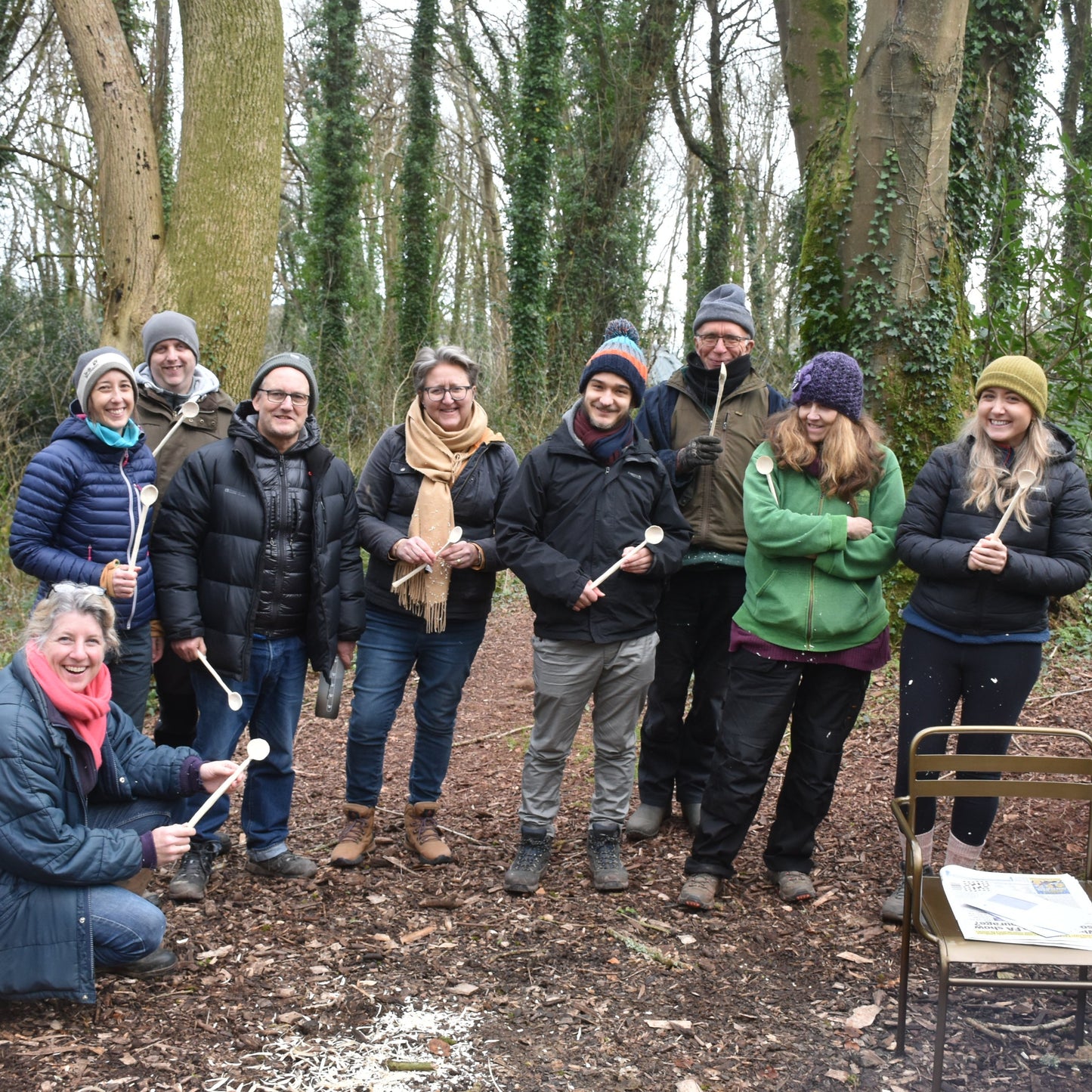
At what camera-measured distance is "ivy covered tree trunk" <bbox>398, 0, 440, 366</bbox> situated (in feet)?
57.1

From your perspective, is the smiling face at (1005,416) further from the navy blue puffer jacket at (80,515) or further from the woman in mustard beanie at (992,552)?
the navy blue puffer jacket at (80,515)

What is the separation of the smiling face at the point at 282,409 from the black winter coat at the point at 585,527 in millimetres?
837

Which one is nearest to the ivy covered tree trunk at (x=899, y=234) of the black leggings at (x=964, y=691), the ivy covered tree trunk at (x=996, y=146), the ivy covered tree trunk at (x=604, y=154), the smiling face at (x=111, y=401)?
the ivy covered tree trunk at (x=996, y=146)

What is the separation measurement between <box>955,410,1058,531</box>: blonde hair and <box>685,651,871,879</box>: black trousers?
0.79 m

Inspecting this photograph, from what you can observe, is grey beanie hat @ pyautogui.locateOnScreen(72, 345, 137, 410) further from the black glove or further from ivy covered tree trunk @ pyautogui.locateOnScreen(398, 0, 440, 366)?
ivy covered tree trunk @ pyautogui.locateOnScreen(398, 0, 440, 366)

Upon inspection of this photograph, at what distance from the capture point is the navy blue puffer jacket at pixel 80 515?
362cm

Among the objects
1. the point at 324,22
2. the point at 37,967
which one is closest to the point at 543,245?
the point at 324,22

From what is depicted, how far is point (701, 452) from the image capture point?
3.99 m

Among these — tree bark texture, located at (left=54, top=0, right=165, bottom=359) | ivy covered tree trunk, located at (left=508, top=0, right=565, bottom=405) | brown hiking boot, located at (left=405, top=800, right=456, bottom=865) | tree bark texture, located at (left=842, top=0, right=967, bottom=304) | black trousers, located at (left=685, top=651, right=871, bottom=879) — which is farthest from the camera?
ivy covered tree trunk, located at (left=508, top=0, right=565, bottom=405)

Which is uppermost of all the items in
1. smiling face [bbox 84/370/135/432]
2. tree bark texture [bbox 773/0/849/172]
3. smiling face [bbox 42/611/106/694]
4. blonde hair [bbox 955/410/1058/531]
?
tree bark texture [bbox 773/0/849/172]

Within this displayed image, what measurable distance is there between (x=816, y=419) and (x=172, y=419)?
2.54 m

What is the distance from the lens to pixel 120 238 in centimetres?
726

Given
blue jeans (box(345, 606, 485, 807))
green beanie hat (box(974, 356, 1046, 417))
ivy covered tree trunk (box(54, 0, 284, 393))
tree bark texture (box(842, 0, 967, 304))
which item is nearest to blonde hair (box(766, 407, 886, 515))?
green beanie hat (box(974, 356, 1046, 417))

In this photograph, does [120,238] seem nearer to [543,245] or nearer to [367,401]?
[367,401]
